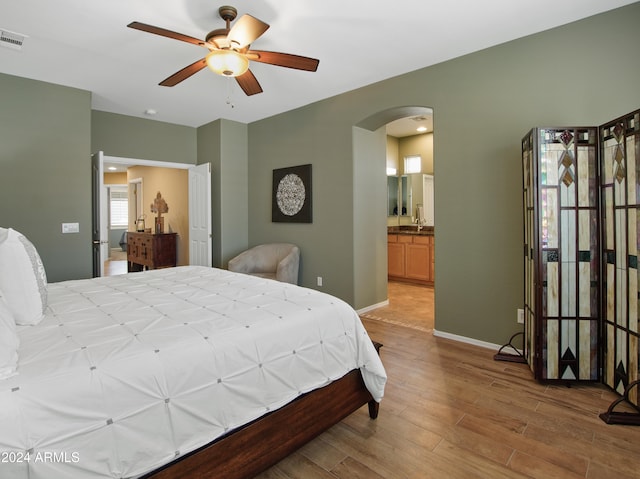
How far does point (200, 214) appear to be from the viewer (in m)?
5.41

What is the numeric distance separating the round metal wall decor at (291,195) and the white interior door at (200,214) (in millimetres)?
954

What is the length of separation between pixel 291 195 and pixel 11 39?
10.2ft

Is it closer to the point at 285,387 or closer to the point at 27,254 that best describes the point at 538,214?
the point at 285,387

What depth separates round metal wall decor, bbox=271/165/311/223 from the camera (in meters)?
4.74

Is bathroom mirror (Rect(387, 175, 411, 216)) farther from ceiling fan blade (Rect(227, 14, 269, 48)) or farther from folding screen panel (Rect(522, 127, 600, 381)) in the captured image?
ceiling fan blade (Rect(227, 14, 269, 48))

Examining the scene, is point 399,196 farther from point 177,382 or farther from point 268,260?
point 177,382

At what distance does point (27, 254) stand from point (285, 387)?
1.39 m

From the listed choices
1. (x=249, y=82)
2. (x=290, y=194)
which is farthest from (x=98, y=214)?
(x=249, y=82)

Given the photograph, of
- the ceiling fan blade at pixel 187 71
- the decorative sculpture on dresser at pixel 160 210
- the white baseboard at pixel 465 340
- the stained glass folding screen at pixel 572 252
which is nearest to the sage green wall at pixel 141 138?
the decorative sculpture on dresser at pixel 160 210

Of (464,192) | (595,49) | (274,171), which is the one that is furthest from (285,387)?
(274,171)

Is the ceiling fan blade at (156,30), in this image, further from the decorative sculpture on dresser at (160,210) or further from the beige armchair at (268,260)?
the decorative sculpture on dresser at (160,210)

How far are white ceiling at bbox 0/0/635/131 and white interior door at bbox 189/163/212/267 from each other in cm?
134

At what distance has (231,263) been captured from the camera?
4.77 metres

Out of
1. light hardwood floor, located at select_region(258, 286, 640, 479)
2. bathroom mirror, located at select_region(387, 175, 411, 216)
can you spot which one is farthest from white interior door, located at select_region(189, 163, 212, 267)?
bathroom mirror, located at select_region(387, 175, 411, 216)
